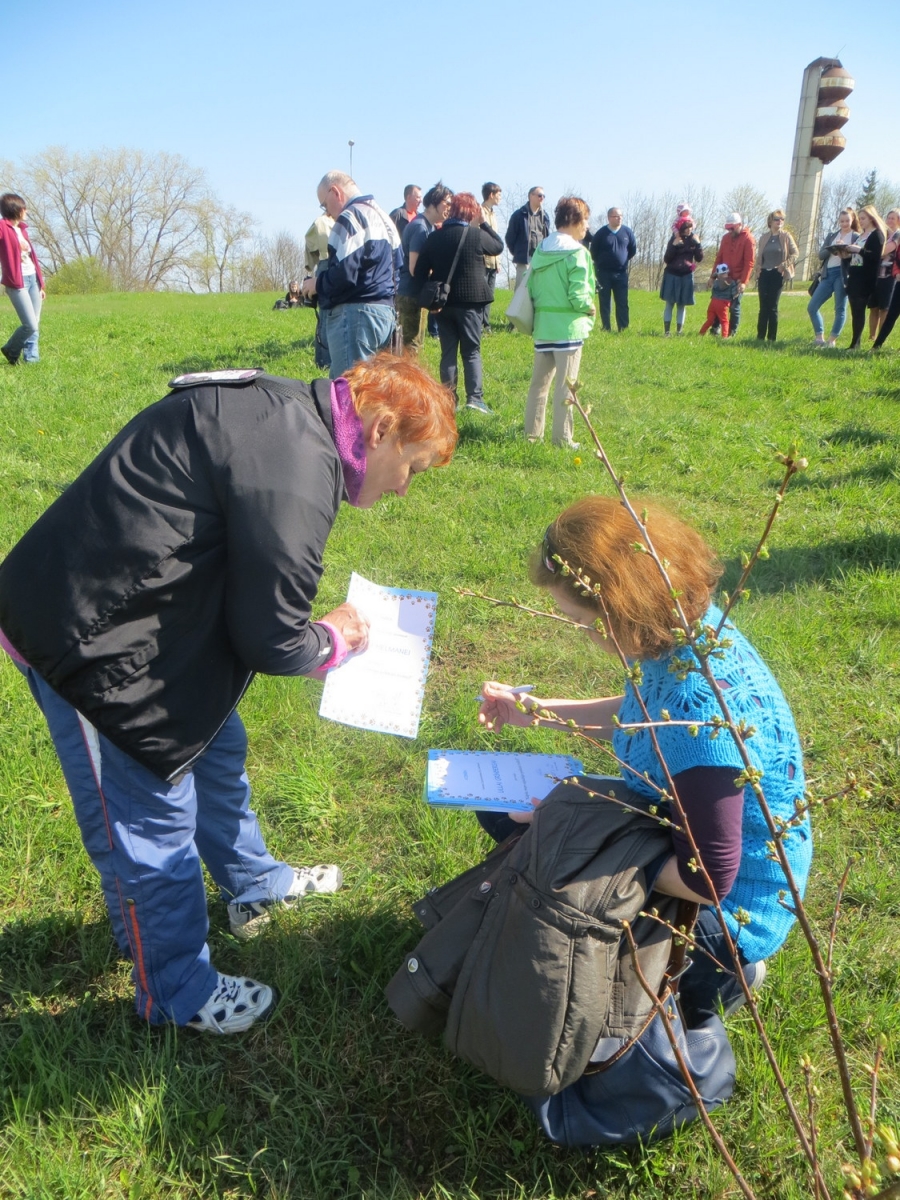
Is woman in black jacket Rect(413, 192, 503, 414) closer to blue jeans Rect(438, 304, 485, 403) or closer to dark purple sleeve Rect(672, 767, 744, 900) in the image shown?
blue jeans Rect(438, 304, 485, 403)

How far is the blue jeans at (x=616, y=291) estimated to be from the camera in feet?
42.7

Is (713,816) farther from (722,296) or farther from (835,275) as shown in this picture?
(722,296)

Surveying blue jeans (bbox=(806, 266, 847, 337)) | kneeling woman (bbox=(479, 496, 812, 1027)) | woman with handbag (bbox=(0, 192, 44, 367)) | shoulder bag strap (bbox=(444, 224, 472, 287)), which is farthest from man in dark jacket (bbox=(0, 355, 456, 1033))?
blue jeans (bbox=(806, 266, 847, 337))

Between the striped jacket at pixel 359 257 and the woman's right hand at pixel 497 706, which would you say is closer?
the woman's right hand at pixel 497 706

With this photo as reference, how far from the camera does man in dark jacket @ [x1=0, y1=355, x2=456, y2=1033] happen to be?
5.25 ft

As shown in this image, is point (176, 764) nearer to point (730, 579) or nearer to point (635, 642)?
point (635, 642)

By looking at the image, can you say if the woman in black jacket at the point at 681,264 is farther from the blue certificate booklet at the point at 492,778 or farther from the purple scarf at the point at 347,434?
the purple scarf at the point at 347,434

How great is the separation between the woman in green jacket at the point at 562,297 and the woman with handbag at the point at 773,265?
6.90 meters

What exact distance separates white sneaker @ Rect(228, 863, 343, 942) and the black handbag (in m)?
5.37

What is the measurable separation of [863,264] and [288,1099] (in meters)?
11.9

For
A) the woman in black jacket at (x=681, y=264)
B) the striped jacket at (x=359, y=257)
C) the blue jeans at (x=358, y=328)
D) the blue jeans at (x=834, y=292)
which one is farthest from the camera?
the woman in black jacket at (x=681, y=264)

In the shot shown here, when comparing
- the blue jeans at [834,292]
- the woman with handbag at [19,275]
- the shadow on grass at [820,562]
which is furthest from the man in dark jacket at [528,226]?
the shadow on grass at [820,562]

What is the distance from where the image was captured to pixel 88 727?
5.81 feet

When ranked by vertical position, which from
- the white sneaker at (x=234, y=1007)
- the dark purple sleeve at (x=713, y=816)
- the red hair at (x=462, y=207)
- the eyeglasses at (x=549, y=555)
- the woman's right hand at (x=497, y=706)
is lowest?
the white sneaker at (x=234, y=1007)
